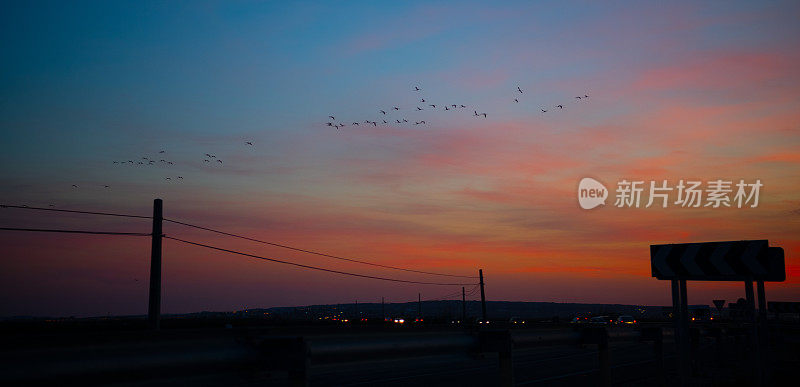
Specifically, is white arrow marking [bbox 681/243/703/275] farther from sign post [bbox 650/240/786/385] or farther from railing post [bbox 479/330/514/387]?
railing post [bbox 479/330/514/387]

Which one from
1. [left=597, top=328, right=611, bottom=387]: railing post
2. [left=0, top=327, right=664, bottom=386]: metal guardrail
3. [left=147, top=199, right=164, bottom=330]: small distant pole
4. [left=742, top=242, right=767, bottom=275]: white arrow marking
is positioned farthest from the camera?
[left=147, top=199, right=164, bottom=330]: small distant pole

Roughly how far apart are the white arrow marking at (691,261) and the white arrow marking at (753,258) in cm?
75

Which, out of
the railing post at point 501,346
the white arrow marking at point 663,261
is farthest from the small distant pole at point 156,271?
the railing post at point 501,346

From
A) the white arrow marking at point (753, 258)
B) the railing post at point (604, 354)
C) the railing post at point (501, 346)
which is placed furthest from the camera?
the white arrow marking at point (753, 258)

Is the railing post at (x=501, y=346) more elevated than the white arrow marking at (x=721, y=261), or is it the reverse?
the white arrow marking at (x=721, y=261)

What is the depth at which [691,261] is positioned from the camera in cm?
1014

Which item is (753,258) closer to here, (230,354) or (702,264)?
(702,264)

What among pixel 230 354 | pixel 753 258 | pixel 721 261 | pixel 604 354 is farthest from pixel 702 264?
pixel 230 354

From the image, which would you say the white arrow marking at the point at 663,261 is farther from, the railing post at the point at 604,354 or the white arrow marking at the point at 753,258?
the railing post at the point at 604,354

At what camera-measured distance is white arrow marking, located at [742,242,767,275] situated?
396 inches

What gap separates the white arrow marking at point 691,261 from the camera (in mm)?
10109

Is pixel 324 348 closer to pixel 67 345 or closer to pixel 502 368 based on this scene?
pixel 67 345

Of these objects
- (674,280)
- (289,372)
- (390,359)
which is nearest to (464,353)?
(390,359)

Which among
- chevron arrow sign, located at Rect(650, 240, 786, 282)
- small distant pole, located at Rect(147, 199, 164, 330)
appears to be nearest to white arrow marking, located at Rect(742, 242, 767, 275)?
chevron arrow sign, located at Rect(650, 240, 786, 282)
